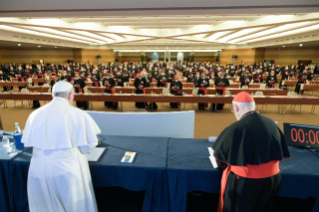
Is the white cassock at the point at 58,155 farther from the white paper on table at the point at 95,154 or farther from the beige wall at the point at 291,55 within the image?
the beige wall at the point at 291,55

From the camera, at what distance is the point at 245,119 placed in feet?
6.01

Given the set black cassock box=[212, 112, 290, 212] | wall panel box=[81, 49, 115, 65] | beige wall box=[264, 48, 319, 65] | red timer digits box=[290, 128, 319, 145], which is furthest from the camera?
wall panel box=[81, 49, 115, 65]

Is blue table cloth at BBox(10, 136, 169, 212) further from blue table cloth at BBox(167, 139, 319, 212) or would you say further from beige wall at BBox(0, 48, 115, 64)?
beige wall at BBox(0, 48, 115, 64)

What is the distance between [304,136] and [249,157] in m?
1.57

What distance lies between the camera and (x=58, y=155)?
1987 millimetres

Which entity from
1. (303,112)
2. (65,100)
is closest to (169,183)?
(65,100)

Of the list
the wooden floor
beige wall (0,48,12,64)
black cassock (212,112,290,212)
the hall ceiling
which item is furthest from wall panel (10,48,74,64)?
black cassock (212,112,290,212)

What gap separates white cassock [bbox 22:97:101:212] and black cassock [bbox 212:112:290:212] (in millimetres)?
1411

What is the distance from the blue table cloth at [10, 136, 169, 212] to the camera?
2312mm

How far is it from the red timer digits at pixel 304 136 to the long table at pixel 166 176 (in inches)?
8.1

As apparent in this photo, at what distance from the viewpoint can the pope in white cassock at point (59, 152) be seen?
192 cm

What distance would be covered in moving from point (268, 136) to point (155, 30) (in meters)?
18.5

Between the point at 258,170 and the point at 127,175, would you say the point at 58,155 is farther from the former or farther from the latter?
the point at 258,170

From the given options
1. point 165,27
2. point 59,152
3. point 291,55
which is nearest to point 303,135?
point 59,152
